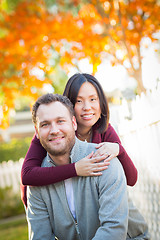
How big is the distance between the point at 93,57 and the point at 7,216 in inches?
186

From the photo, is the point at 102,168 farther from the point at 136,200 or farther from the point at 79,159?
the point at 136,200

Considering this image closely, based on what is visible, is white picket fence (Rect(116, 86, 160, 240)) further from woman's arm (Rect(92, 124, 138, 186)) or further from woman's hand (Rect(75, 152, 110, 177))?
woman's hand (Rect(75, 152, 110, 177))

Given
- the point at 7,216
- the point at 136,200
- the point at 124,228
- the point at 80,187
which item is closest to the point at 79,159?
the point at 80,187

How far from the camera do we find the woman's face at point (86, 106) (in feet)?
9.98

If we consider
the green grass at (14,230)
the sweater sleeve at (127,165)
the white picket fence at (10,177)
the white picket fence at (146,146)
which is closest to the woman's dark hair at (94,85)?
the sweater sleeve at (127,165)

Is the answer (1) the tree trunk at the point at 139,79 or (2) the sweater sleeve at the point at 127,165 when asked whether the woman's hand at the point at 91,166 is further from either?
(1) the tree trunk at the point at 139,79

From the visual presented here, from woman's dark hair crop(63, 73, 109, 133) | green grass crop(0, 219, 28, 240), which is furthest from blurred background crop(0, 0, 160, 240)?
woman's dark hair crop(63, 73, 109, 133)

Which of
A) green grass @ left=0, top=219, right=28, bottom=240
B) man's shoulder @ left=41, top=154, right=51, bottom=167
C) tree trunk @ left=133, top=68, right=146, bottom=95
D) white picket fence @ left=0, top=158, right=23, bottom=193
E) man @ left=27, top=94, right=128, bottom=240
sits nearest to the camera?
man @ left=27, top=94, right=128, bottom=240

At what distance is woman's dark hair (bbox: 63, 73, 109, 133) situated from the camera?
10.0 feet

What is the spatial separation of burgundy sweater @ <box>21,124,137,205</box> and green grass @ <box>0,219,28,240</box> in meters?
3.41

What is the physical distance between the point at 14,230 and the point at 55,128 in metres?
4.79

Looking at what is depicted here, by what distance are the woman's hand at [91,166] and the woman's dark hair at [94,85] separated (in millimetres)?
750

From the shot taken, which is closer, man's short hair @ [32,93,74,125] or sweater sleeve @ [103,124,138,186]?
man's short hair @ [32,93,74,125]

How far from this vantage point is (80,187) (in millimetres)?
2393
